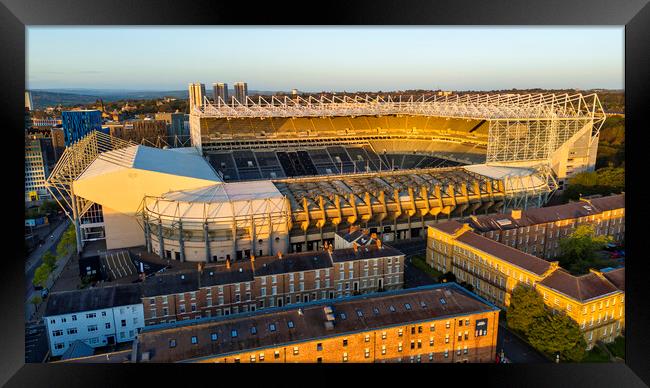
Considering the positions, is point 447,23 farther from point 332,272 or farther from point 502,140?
point 502,140

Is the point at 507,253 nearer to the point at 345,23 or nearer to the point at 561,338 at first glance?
the point at 561,338

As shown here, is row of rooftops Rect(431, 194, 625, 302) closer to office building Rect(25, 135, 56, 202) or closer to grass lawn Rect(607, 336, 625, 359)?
grass lawn Rect(607, 336, 625, 359)

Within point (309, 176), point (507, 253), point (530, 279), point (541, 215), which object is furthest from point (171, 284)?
point (541, 215)

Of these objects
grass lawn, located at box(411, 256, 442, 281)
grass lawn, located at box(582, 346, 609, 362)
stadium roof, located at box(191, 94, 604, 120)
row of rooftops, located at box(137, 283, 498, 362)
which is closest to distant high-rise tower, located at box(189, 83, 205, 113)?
stadium roof, located at box(191, 94, 604, 120)

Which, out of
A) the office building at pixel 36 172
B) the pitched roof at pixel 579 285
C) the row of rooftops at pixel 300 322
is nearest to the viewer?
the row of rooftops at pixel 300 322

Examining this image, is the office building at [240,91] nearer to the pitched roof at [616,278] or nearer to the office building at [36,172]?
the office building at [36,172]

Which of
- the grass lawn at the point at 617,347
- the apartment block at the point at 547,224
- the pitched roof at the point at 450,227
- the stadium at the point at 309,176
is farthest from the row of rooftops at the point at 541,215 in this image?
the grass lawn at the point at 617,347
